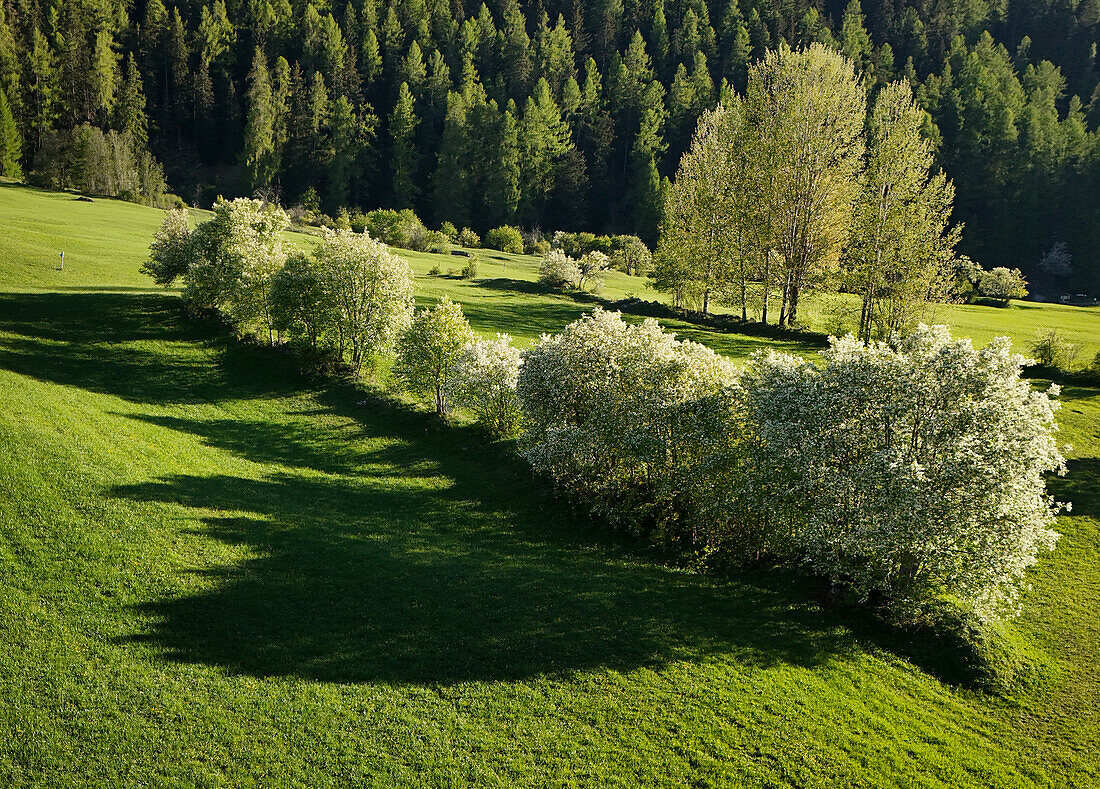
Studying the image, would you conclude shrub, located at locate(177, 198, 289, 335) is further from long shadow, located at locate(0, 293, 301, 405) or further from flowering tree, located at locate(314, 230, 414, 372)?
flowering tree, located at locate(314, 230, 414, 372)

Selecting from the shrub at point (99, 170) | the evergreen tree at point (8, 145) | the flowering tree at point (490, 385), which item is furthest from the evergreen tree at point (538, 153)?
the flowering tree at point (490, 385)

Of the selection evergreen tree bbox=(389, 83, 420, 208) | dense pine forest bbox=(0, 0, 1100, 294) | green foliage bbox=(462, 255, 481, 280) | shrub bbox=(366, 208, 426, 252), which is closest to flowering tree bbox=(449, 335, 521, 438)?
green foliage bbox=(462, 255, 481, 280)

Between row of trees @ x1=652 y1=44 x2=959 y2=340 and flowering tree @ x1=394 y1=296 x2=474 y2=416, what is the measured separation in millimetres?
33257

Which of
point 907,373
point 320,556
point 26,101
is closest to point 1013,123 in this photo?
point 907,373

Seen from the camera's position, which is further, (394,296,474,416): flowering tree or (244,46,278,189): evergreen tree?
(244,46,278,189): evergreen tree

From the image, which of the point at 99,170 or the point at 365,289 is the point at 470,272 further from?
the point at 99,170

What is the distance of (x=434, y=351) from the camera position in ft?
141

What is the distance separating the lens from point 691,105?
17338 cm

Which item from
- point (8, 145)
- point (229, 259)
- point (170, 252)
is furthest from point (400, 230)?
point (8, 145)

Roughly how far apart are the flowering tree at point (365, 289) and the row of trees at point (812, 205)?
3251 centimetres

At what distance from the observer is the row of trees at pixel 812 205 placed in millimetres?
54906

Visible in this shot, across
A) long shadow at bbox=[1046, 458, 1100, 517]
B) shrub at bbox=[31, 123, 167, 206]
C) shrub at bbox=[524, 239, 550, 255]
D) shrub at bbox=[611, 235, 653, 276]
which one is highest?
shrub at bbox=[31, 123, 167, 206]

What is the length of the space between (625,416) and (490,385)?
12073 millimetres

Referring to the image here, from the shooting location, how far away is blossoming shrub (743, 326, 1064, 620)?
71.8 ft
